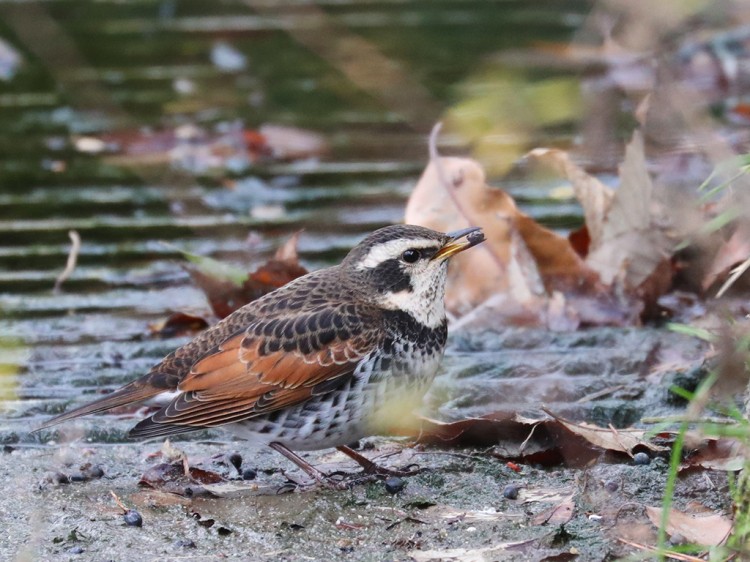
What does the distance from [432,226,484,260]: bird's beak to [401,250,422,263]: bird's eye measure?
0.29ft

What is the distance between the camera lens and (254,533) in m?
5.09

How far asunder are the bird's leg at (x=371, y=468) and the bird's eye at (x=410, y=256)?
0.94 m

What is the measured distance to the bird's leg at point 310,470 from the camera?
5.62 m

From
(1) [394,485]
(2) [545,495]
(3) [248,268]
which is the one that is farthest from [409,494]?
(3) [248,268]

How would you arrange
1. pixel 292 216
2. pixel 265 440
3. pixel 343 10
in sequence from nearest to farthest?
pixel 265 440, pixel 292 216, pixel 343 10

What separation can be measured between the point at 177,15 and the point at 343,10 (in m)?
1.70

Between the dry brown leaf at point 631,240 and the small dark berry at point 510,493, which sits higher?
the dry brown leaf at point 631,240

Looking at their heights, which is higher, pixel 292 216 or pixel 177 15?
pixel 177 15

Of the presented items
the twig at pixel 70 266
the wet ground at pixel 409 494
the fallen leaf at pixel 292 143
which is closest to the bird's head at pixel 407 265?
the wet ground at pixel 409 494

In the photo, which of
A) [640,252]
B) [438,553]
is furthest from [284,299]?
[640,252]

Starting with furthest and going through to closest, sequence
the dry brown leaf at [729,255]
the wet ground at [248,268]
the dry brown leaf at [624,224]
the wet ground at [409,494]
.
Answer: the dry brown leaf at [624,224]
the dry brown leaf at [729,255]
the wet ground at [248,268]
the wet ground at [409,494]

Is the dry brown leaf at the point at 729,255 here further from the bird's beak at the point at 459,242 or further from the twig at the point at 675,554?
the twig at the point at 675,554

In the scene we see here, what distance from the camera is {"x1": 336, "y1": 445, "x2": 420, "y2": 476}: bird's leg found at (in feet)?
18.4

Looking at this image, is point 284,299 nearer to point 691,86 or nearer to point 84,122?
point 84,122
